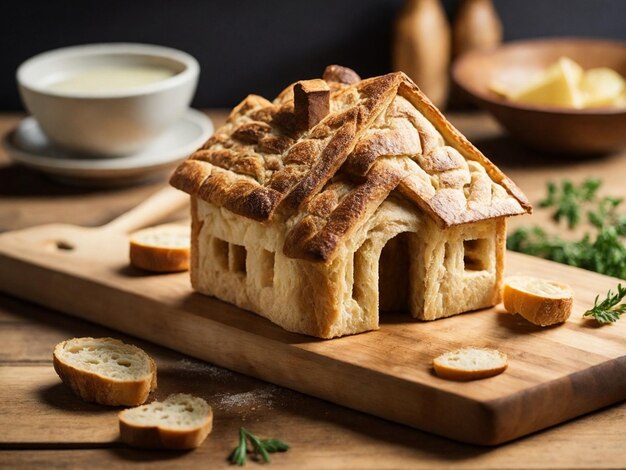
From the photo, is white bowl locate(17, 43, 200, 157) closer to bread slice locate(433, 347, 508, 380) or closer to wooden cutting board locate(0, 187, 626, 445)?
wooden cutting board locate(0, 187, 626, 445)

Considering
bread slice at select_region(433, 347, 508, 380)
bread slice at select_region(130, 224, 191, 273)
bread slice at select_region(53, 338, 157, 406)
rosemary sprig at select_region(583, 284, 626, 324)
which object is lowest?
bread slice at select_region(53, 338, 157, 406)

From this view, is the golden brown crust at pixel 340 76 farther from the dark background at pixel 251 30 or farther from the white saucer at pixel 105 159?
the dark background at pixel 251 30

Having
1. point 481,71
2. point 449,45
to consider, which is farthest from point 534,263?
point 449,45

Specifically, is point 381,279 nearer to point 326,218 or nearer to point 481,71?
point 326,218

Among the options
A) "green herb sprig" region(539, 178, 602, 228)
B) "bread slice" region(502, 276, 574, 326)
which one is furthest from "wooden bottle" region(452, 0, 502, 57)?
"bread slice" region(502, 276, 574, 326)

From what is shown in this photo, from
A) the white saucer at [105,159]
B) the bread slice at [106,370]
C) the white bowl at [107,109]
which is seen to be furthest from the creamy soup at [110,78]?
the bread slice at [106,370]

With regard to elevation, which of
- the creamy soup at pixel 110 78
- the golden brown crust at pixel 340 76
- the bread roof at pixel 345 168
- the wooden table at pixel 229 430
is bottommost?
the wooden table at pixel 229 430
